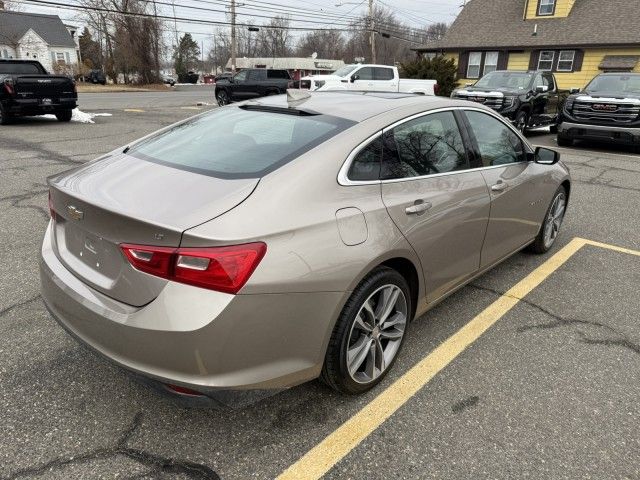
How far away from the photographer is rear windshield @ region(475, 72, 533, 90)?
13.7 m

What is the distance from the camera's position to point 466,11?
31984 millimetres

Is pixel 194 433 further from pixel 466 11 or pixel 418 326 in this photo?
pixel 466 11

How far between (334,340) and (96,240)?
3.91 ft

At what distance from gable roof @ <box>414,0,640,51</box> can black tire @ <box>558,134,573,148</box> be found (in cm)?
1645

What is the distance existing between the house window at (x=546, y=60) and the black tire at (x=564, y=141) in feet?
58.5

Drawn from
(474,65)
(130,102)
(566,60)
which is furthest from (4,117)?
(566,60)

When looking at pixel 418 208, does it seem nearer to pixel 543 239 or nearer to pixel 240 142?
pixel 240 142

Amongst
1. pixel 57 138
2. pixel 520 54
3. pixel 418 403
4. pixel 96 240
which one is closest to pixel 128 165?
pixel 96 240

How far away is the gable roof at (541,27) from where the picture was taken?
25.5m

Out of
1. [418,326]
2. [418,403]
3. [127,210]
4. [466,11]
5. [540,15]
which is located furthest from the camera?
[466,11]

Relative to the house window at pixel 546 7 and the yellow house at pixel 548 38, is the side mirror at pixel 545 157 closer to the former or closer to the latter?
the yellow house at pixel 548 38

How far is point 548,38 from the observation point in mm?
27328

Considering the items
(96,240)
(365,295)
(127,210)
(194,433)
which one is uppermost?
(127,210)

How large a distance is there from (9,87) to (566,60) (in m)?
26.9
